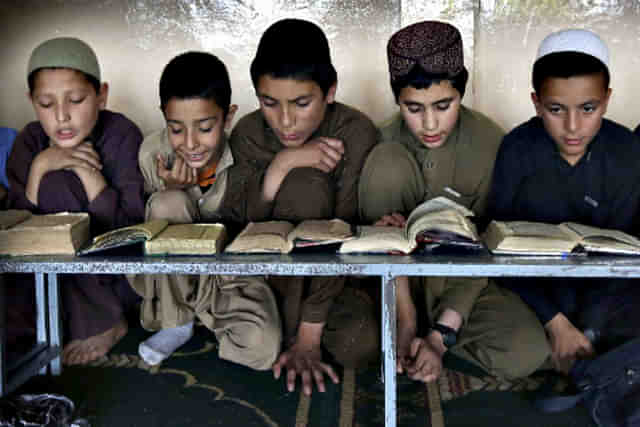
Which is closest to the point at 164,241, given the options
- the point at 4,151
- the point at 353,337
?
the point at 353,337

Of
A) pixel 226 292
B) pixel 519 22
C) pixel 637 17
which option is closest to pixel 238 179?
pixel 226 292

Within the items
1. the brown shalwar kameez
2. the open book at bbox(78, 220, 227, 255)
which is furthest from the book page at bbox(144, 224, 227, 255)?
the brown shalwar kameez

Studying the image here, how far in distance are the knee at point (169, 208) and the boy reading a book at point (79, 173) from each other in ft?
0.51

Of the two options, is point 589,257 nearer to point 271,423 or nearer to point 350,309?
point 350,309

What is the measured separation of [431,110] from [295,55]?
1.91 feet

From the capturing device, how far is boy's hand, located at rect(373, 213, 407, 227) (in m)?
2.54

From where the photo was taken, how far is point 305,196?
258 centimetres

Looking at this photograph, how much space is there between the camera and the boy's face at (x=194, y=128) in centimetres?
269

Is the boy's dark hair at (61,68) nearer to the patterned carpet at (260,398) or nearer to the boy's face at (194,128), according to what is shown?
the boy's face at (194,128)

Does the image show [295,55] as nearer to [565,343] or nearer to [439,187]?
[439,187]

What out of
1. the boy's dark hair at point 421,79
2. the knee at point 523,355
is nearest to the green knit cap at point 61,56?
the boy's dark hair at point 421,79

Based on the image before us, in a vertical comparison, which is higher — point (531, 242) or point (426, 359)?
point (531, 242)

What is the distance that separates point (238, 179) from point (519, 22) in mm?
1866

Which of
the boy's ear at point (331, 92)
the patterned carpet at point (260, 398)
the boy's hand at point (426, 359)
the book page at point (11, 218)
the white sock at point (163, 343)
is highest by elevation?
the boy's ear at point (331, 92)
